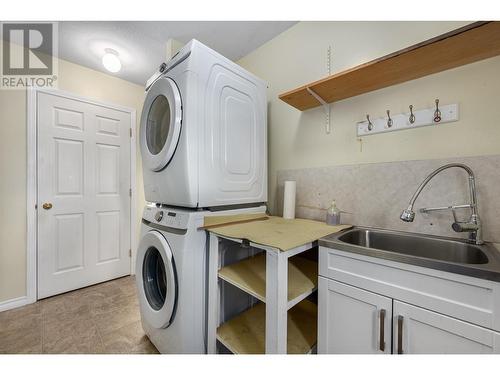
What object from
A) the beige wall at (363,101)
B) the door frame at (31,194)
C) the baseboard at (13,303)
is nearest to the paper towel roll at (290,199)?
the beige wall at (363,101)

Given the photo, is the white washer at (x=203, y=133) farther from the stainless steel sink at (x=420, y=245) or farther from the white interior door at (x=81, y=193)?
the white interior door at (x=81, y=193)

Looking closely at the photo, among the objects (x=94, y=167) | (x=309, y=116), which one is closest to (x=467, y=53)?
(x=309, y=116)

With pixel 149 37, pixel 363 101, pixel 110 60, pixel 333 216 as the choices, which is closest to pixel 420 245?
pixel 333 216

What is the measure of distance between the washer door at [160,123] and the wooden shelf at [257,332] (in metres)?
1.09

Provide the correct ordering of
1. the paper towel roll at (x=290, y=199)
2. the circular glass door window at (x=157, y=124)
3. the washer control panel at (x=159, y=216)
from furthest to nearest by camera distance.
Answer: the paper towel roll at (x=290, y=199), the circular glass door window at (x=157, y=124), the washer control panel at (x=159, y=216)

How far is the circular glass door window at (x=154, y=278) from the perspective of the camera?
1.39m

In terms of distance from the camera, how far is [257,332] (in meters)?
1.22

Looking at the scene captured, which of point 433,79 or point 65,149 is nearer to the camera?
point 433,79

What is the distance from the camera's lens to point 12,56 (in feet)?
6.41

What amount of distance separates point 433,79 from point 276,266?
1.37 metres

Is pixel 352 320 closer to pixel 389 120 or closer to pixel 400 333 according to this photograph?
pixel 400 333

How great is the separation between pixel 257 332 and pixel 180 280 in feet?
1.84

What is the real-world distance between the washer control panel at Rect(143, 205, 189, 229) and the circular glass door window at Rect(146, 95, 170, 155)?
407mm

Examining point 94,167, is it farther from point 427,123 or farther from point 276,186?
point 427,123
